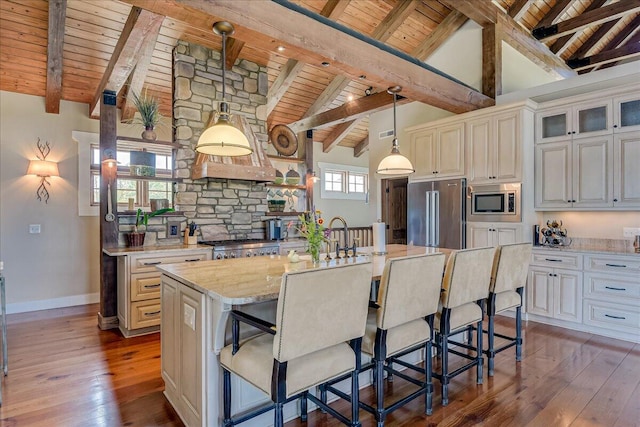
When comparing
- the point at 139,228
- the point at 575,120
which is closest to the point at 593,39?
the point at 575,120

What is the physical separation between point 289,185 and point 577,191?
3949 millimetres

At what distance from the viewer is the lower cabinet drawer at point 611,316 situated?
352cm

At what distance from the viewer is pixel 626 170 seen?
12.1 feet

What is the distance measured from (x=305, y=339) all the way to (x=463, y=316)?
1501 millimetres

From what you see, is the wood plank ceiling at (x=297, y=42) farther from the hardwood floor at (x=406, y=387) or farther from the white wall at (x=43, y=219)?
the hardwood floor at (x=406, y=387)

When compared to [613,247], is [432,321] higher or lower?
lower

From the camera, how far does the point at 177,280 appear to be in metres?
2.27

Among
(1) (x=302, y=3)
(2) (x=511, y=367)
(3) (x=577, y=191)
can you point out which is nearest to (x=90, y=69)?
(1) (x=302, y=3)

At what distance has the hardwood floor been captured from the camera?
7.44 ft

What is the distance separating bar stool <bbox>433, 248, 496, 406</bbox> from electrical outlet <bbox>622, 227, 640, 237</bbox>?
2430 mm

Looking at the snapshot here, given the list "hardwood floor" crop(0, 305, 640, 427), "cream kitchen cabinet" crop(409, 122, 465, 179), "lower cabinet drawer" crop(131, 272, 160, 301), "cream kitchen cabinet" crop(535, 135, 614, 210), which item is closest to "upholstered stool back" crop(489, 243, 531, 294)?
"hardwood floor" crop(0, 305, 640, 427)

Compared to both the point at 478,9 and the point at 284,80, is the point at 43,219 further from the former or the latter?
the point at 478,9

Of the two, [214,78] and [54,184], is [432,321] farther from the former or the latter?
[54,184]

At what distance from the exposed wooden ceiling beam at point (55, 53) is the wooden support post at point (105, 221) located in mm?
599
